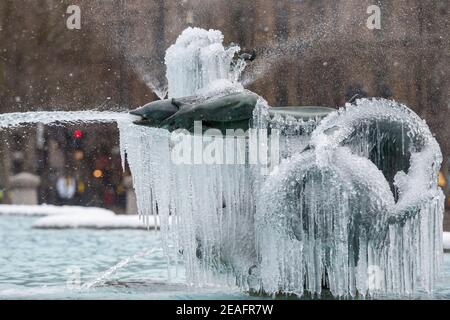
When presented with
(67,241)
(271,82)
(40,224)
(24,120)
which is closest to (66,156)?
(271,82)

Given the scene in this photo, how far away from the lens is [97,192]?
101 feet

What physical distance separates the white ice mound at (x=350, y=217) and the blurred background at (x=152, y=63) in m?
21.8

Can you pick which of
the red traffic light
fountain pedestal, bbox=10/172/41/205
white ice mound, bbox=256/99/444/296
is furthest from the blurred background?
white ice mound, bbox=256/99/444/296

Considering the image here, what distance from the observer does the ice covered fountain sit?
6551mm

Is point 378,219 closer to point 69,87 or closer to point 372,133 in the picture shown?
point 372,133

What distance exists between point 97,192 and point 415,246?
984 inches

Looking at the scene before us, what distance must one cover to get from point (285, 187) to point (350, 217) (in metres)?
0.54

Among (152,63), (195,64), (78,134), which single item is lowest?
(78,134)

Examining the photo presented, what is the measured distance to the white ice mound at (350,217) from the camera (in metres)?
6.52

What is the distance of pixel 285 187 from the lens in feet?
21.6
